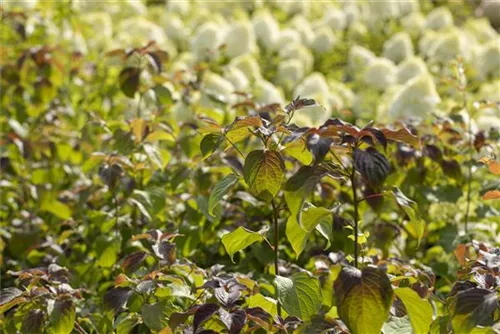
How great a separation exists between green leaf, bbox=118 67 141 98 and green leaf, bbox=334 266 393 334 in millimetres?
1172

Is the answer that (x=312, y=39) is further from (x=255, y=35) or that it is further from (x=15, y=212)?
(x=15, y=212)

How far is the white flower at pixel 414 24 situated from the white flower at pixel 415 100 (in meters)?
2.11

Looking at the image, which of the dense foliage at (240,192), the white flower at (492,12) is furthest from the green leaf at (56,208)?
the white flower at (492,12)

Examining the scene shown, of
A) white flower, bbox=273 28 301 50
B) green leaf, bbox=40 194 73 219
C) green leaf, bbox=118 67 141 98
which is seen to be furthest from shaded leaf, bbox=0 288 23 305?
white flower, bbox=273 28 301 50

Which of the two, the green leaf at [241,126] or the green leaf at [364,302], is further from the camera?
the green leaf at [241,126]

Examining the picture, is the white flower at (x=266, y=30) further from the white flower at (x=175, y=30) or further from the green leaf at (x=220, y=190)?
the green leaf at (x=220, y=190)

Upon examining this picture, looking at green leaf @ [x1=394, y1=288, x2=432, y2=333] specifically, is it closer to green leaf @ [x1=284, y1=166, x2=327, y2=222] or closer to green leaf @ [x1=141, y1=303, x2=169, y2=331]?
green leaf @ [x1=284, y1=166, x2=327, y2=222]

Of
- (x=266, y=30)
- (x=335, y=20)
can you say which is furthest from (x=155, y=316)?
(x=335, y=20)

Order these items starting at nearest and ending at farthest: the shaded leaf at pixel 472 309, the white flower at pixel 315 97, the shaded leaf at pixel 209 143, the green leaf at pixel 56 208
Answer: the shaded leaf at pixel 472 309, the shaded leaf at pixel 209 143, the green leaf at pixel 56 208, the white flower at pixel 315 97

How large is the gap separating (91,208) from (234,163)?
0.70 metres

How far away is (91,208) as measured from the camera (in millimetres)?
2328

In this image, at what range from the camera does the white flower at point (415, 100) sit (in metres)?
3.12

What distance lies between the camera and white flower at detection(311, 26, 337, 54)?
472 cm

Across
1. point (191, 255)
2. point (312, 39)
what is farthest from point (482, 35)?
point (191, 255)
